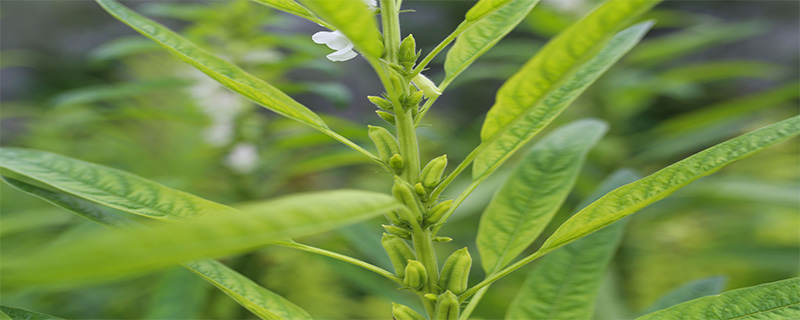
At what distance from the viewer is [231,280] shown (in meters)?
0.47

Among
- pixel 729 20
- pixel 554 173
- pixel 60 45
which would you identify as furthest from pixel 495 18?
pixel 60 45

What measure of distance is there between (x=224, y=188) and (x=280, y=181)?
6.5 inches

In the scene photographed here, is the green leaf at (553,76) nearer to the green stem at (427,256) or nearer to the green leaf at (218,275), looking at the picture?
the green stem at (427,256)

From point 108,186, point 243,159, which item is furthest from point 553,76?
point 243,159

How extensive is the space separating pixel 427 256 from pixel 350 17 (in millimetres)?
240

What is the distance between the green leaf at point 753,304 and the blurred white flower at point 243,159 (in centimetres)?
99

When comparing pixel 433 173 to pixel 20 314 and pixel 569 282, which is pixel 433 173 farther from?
pixel 20 314

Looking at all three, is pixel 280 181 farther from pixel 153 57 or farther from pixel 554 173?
pixel 153 57

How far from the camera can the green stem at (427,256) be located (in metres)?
0.47

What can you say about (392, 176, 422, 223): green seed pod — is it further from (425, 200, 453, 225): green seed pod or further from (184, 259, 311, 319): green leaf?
(184, 259, 311, 319): green leaf

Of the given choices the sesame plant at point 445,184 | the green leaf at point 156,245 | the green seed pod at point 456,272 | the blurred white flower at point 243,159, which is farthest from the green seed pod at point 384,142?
the blurred white flower at point 243,159

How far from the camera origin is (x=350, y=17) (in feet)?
1.01

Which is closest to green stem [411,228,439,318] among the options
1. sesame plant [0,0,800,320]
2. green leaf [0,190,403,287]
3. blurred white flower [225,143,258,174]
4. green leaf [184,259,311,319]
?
sesame plant [0,0,800,320]

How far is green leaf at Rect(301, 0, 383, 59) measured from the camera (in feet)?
0.97
